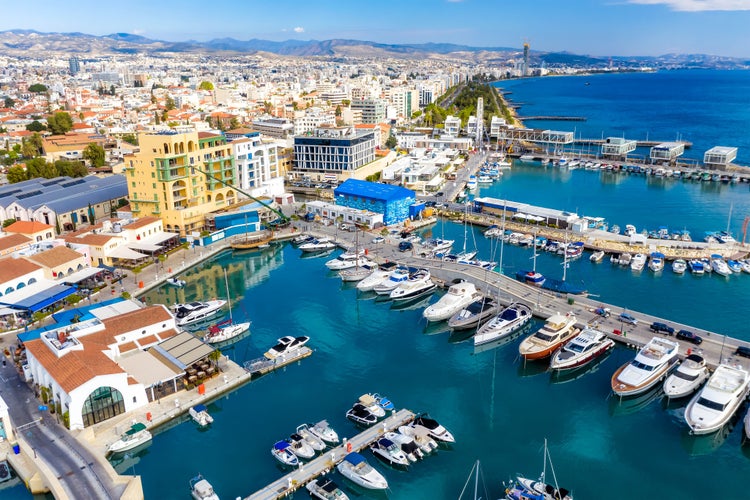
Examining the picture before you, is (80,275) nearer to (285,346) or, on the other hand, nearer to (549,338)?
(285,346)

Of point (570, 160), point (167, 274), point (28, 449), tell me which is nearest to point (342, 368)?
point (28, 449)

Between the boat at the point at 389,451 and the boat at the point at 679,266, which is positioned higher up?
the boat at the point at 679,266

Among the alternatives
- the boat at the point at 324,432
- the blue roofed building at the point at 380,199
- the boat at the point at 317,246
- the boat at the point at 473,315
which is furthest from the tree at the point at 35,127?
the boat at the point at 324,432

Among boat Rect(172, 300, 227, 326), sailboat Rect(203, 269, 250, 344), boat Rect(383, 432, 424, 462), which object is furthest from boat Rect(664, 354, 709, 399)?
boat Rect(172, 300, 227, 326)

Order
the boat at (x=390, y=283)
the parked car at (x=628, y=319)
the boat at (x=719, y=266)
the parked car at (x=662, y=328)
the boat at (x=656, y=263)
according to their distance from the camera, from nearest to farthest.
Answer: the parked car at (x=662, y=328)
the parked car at (x=628, y=319)
the boat at (x=390, y=283)
the boat at (x=719, y=266)
the boat at (x=656, y=263)

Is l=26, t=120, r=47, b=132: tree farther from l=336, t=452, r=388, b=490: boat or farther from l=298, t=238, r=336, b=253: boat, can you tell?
l=336, t=452, r=388, b=490: boat

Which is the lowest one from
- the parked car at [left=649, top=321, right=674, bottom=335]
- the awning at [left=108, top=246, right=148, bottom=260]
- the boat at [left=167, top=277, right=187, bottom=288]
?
the boat at [left=167, top=277, right=187, bottom=288]

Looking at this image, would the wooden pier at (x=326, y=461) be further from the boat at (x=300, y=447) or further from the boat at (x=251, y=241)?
the boat at (x=251, y=241)
